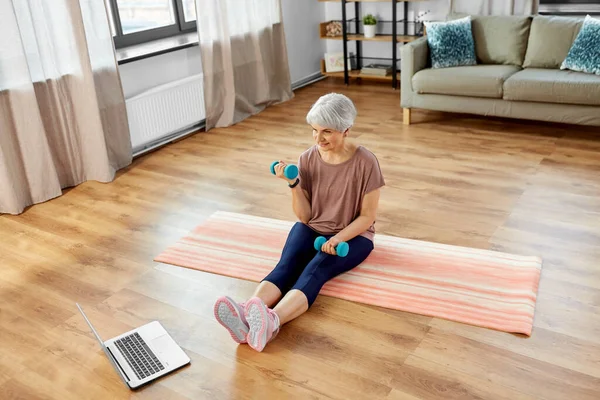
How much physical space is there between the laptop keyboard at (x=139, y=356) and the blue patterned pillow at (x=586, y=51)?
346cm

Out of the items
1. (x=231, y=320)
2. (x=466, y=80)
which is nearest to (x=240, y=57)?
(x=466, y=80)

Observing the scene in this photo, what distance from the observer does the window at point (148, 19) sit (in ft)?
14.4

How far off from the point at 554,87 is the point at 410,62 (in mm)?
1074

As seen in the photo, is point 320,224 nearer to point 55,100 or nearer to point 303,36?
point 55,100

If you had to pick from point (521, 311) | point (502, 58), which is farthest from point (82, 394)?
point (502, 58)

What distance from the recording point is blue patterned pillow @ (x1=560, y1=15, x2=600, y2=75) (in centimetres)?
400

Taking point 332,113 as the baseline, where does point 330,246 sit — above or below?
below

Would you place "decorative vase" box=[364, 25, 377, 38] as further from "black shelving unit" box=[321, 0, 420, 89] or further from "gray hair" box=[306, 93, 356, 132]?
"gray hair" box=[306, 93, 356, 132]

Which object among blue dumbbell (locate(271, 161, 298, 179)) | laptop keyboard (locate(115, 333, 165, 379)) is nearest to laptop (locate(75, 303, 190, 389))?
laptop keyboard (locate(115, 333, 165, 379))

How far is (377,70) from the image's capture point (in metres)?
5.77

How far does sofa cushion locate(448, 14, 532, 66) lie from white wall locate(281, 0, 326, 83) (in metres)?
1.81

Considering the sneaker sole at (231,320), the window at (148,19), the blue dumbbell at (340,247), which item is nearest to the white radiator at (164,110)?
the window at (148,19)

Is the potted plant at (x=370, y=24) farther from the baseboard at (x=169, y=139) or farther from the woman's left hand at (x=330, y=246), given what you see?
the woman's left hand at (x=330, y=246)

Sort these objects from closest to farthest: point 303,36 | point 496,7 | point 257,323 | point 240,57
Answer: point 257,323, point 240,57, point 496,7, point 303,36
